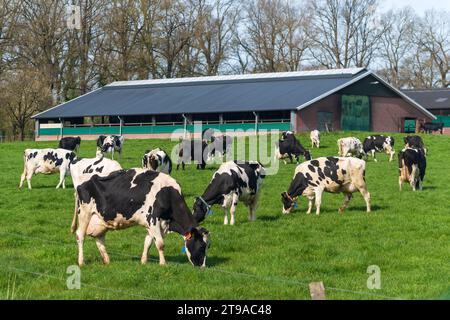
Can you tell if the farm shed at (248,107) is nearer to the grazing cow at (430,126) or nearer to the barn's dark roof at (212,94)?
the barn's dark roof at (212,94)

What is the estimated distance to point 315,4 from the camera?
8462 cm

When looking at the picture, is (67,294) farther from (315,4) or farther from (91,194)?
(315,4)

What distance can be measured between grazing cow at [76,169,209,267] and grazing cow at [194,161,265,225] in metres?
4.66

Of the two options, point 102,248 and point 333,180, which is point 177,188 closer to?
point 102,248

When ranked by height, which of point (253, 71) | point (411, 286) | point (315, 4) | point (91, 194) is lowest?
point (411, 286)

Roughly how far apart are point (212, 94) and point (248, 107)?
297 inches

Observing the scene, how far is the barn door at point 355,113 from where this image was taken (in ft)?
187

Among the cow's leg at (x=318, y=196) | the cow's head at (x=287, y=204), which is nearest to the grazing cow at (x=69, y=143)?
the cow's head at (x=287, y=204)

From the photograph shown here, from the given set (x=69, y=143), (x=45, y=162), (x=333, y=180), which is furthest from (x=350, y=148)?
(x=333, y=180)

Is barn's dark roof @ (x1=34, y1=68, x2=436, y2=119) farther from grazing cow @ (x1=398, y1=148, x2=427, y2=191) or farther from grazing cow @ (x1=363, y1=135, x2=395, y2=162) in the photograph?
grazing cow @ (x1=398, y1=148, x2=427, y2=191)

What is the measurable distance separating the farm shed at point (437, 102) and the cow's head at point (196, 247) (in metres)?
61.5

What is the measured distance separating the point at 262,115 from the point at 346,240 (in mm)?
40302

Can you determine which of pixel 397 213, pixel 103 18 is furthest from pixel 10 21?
pixel 397 213

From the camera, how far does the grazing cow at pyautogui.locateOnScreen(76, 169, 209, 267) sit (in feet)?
42.0
